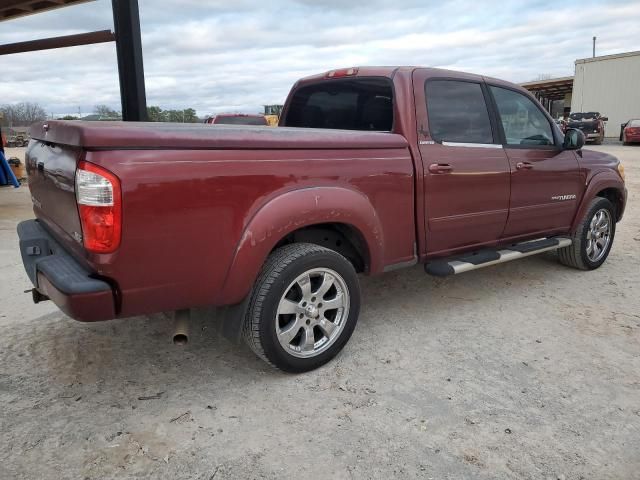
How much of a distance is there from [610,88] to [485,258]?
3276 centimetres

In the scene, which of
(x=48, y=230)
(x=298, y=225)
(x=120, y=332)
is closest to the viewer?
(x=298, y=225)

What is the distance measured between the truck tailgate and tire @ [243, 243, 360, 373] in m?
0.98

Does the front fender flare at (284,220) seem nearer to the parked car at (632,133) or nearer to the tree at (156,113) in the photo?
the tree at (156,113)

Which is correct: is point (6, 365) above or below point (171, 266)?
below

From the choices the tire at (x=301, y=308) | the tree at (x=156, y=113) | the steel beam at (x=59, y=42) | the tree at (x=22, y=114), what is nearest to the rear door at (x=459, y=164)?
the tire at (x=301, y=308)

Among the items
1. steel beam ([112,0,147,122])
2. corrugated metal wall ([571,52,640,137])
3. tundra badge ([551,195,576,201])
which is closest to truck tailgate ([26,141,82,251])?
tundra badge ([551,195,576,201])

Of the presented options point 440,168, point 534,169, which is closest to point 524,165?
point 534,169

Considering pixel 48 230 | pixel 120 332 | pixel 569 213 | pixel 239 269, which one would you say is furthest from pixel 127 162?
pixel 569 213

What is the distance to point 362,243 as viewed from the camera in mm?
3260

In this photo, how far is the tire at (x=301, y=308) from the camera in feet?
9.19

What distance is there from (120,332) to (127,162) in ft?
5.84

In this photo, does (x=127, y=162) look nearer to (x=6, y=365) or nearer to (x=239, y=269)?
(x=239, y=269)

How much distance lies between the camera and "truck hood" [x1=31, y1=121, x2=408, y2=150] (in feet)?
7.41

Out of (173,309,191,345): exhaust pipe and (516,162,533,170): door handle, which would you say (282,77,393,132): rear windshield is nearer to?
(516,162,533,170): door handle
